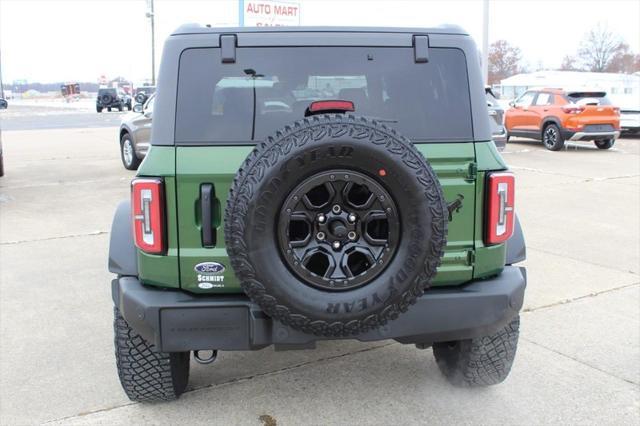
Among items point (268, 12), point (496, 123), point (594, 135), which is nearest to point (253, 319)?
point (496, 123)

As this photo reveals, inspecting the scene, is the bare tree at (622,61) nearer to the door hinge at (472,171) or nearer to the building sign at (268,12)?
the building sign at (268,12)

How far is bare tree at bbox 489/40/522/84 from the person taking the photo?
3351 inches

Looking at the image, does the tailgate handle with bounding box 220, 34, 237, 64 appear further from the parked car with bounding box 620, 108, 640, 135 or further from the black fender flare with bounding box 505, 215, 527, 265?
the parked car with bounding box 620, 108, 640, 135

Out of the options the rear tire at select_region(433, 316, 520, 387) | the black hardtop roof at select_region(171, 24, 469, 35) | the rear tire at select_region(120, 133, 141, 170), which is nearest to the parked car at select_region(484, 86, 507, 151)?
the rear tire at select_region(120, 133, 141, 170)

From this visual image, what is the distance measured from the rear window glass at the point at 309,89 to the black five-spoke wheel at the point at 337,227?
1.76 ft

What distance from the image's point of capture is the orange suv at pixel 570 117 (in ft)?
53.8

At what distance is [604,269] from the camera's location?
5.96 meters

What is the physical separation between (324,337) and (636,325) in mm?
2876

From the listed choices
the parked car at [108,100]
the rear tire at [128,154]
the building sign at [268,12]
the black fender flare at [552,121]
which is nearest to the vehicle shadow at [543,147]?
the black fender flare at [552,121]

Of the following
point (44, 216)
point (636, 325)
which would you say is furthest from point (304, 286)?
point (44, 216)

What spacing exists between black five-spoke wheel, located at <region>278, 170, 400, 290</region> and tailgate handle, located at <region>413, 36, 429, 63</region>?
82 cm

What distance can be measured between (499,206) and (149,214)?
1.62 metres

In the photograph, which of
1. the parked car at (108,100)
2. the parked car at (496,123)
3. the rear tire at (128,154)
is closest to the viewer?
the rear tire at (128,154)

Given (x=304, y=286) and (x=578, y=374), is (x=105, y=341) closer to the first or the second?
(x=304, y=286)
